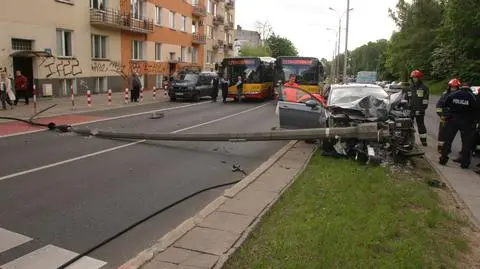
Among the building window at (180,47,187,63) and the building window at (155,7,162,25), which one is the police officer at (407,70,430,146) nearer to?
the building window at (155,7,162,25)

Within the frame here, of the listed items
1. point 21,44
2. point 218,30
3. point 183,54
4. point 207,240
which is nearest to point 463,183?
point 207,240

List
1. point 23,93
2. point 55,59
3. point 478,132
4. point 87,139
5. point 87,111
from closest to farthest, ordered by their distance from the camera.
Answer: point 478,132
point 87,139
point 87,111
point 23,93
point 55,59

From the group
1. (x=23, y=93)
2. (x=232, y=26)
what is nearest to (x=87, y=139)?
(x=23, y=93)

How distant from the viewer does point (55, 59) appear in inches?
991

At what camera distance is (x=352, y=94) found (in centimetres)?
1133

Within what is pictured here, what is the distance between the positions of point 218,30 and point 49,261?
6337 cm

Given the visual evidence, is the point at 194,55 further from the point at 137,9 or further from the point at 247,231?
the point at 247,231

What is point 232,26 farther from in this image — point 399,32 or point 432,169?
point 432,169

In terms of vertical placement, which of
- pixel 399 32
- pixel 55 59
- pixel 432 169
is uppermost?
pixel 399 32

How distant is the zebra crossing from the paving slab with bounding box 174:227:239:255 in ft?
2.87

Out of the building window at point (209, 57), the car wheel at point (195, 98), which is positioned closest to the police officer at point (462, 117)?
the car wheel at point (195, 98)

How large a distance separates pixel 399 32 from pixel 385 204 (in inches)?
2941

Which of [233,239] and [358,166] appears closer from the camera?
[233,239]

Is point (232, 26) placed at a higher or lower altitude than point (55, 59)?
higher
